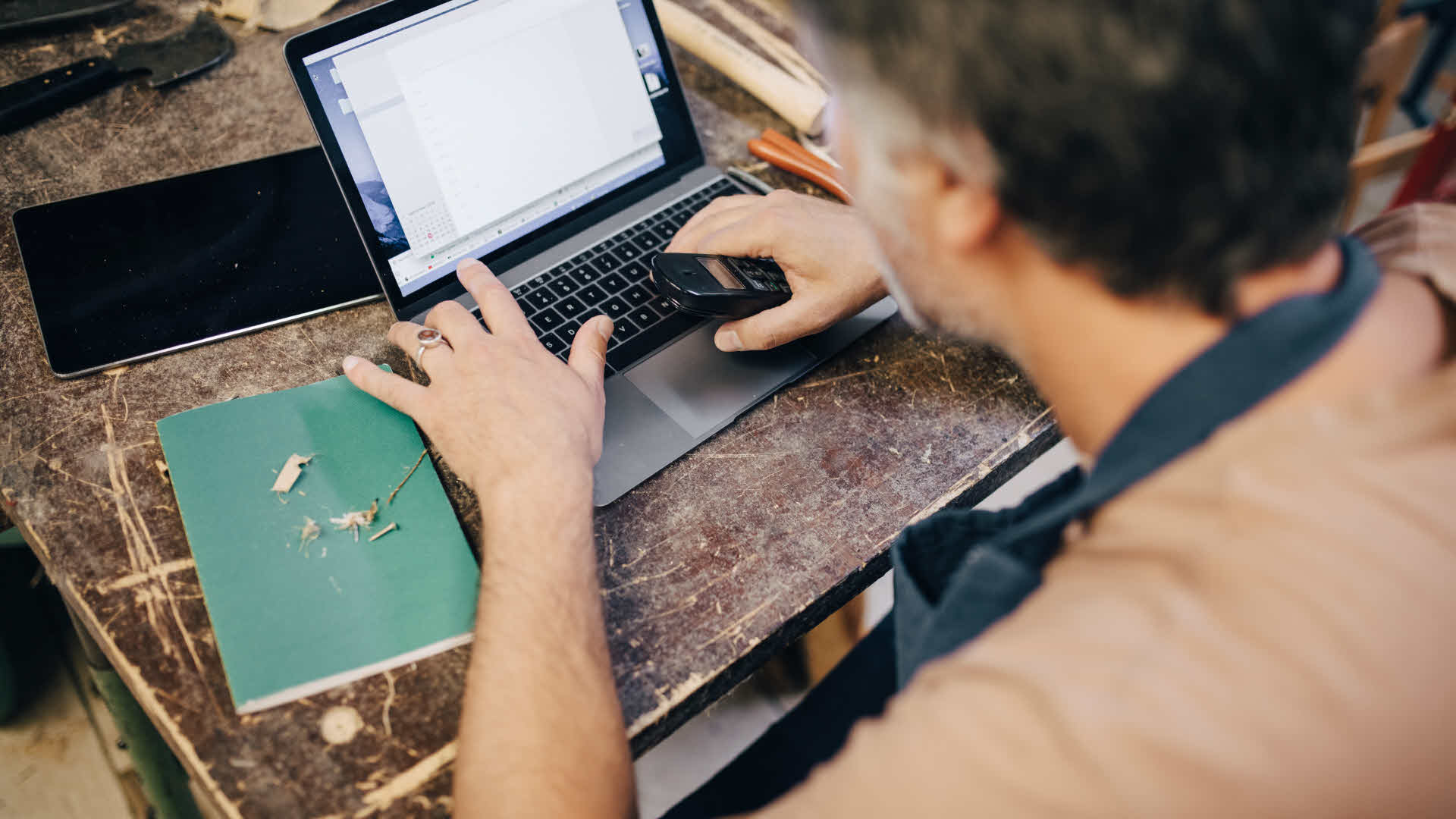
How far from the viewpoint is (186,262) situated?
0.92 metres

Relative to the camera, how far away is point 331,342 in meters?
0.88

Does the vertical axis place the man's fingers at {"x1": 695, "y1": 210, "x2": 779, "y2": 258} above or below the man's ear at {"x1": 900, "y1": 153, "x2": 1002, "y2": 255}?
below

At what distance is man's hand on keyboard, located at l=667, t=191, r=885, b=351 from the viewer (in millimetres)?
845

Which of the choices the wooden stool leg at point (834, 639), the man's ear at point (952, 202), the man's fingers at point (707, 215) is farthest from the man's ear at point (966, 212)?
the wooden stool leg at point (834, 639)

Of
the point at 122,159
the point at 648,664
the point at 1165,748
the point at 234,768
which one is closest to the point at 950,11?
the point at 1165,748

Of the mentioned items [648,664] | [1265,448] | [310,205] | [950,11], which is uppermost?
[950,11]

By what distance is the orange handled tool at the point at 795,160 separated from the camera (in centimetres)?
106

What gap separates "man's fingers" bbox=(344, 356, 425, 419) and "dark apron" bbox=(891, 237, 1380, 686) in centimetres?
46

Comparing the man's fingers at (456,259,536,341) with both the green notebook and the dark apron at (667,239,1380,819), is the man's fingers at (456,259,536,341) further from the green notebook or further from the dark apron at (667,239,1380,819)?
the dark apron at (667,239,1380,819)

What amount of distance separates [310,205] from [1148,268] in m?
0.88

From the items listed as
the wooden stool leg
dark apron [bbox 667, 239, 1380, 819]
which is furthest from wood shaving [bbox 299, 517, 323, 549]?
the wooden stool leg

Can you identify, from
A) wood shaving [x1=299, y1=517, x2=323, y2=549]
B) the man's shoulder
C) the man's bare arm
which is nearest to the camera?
the man's shoulder

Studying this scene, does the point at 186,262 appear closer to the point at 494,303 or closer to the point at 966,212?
the point at 494,303

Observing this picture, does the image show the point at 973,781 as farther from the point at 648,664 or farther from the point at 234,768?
the point at 234,768
